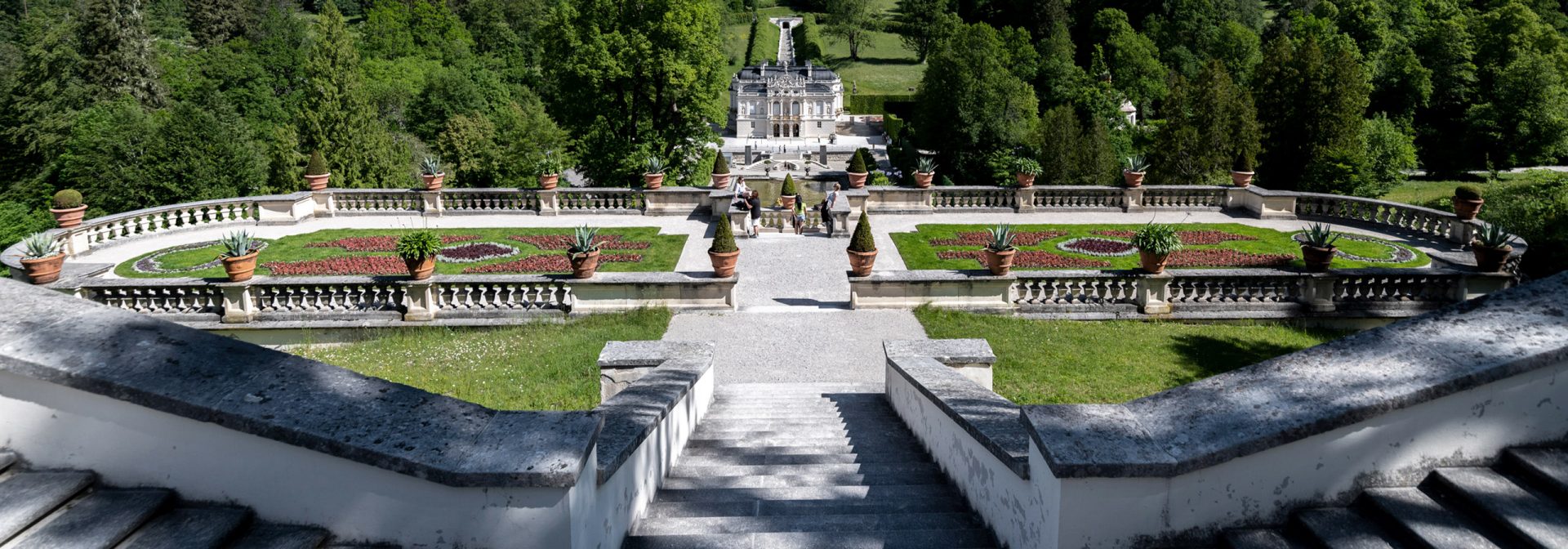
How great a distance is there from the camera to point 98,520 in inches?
174

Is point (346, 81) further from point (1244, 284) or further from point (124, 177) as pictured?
point (1244, 284)

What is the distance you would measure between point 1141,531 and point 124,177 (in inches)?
1707

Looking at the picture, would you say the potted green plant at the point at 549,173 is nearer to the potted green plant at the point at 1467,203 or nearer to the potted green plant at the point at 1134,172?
the potted green plant at the point at 1134,172

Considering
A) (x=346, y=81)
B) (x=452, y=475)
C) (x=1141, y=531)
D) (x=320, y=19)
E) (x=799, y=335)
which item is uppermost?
(x=320, y=19)

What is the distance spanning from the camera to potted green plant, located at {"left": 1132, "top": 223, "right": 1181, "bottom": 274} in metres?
17.3

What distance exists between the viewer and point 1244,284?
18000mm

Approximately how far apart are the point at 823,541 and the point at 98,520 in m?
3.73

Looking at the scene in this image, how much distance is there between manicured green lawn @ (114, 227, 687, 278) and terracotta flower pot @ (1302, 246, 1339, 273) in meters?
12.8

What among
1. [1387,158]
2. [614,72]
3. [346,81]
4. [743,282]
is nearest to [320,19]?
[346,81]

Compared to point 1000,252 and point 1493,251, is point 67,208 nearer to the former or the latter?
point 1000,252

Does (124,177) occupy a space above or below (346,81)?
below

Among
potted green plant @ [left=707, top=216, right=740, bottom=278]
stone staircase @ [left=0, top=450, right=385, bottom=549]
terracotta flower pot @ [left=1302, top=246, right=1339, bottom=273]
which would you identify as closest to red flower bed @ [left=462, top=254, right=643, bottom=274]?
→ potted green plant @ [left=707, top=216, right=740, bottom=278]

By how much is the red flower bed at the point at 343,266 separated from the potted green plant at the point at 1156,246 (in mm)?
15145

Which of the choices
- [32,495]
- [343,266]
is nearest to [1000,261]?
[343,266]
